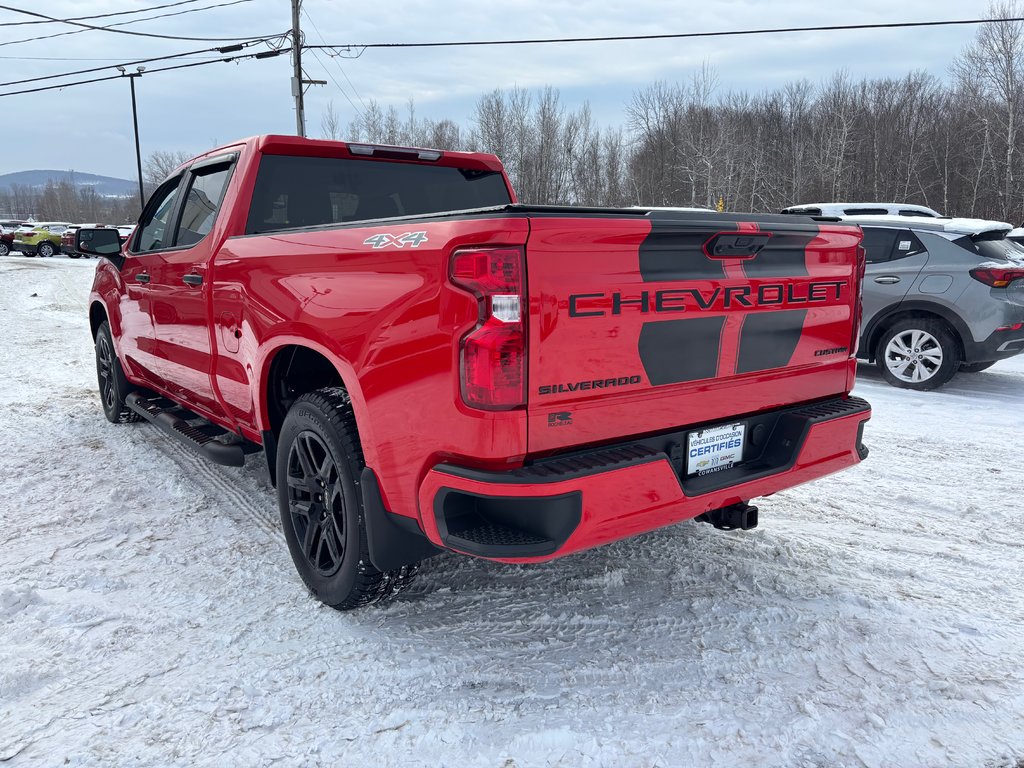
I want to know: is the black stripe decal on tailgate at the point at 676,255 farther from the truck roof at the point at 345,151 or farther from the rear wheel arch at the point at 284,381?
the truck roof at the point at 345,151

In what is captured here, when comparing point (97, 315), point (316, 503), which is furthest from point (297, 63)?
point (316, 503)

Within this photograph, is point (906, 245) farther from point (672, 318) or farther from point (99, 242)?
point (99, 242)

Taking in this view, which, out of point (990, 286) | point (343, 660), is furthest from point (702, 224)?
point (990, 286)

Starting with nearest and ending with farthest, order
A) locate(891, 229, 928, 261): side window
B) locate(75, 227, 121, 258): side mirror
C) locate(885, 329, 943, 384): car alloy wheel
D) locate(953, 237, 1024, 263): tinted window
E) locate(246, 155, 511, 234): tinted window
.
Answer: locate(246, 155, 511, 234): tinted window, locate(75, 227, 121, 258): side mirror, locate(953, 237, 1024, 263): tinted window, locate(885, 329, 943, 384): car alloy wheel, locate(891, 229, 928, 261): side window

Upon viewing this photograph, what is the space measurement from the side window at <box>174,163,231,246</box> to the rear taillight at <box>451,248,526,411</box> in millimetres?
2334

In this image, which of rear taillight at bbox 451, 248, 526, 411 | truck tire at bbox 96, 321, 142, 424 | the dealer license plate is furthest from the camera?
truck tire at bbox 96, 321, 142, 424

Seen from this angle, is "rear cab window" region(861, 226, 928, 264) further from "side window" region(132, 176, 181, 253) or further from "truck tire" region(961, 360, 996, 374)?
"side window" region(132, 176, 181, 253)

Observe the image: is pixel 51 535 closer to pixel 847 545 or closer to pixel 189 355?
pixel 189 355

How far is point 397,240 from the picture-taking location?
2402 mm

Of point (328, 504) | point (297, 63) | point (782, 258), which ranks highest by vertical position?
point (297, 63)

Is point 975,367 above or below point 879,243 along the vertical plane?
below

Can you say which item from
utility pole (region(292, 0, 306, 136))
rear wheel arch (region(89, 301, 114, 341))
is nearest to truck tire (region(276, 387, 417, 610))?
rear wheel arch (region(89, 301, 114, 341))

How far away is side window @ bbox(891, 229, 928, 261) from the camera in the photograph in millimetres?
7559

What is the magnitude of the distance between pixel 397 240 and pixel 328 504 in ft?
3.87
